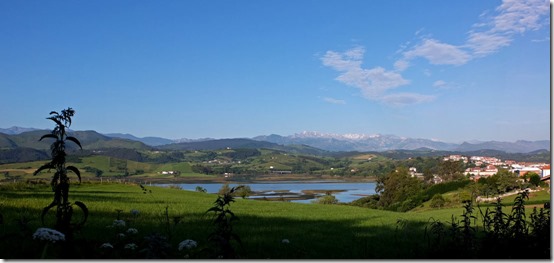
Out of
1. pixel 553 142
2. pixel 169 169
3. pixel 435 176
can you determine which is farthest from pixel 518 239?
pixel 169 169

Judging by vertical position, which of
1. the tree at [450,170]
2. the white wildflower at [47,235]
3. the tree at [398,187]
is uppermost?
the white wildflower at [47,235]

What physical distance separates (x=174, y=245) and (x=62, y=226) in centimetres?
328

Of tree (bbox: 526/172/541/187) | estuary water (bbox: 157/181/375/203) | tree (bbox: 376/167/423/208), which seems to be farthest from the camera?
estuary water (bbox: 157/181/375/203)

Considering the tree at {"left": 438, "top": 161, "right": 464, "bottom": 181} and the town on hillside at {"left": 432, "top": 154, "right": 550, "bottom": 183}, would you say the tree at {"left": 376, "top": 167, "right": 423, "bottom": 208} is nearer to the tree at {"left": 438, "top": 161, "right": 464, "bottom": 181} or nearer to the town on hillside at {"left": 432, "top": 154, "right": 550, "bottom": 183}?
the town on hillside at {"left": 432, "top": 154, "right": 550, "bottom": 183}

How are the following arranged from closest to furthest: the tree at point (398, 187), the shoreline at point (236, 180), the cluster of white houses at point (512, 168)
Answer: the cluster of white houses at point (512, 168), the tree at point (398, 187), the shoreline at point (236, 180)

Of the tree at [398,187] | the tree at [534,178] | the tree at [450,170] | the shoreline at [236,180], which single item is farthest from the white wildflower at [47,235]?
the shoreline at [236,180]

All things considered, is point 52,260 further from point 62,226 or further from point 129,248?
point 129,248

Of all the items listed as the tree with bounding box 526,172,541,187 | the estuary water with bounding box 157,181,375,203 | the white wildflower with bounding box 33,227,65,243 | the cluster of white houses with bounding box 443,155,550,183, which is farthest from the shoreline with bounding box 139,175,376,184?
the white wildflower with bounding box 33,227,65,243

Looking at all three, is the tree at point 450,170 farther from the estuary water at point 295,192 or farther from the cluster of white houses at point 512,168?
the estuary water at point 295,192

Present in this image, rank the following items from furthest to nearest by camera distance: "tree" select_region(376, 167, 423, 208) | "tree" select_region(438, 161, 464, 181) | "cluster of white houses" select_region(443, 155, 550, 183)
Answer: "tree" select_region(438, 161, 464, 181) → "tree" select_region(376, 167, 423, 208) → "cluster of white houses" select_region(443, 155, 550, 183)

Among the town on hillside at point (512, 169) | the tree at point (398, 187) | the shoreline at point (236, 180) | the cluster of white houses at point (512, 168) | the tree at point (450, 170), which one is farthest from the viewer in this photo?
the shoreline at point (236, 180)

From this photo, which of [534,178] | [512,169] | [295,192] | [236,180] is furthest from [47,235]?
[236,180]

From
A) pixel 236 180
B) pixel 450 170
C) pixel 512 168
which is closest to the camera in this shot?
pixel 512 168

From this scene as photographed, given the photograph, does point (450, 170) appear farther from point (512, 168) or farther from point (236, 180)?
point (236, 180)
